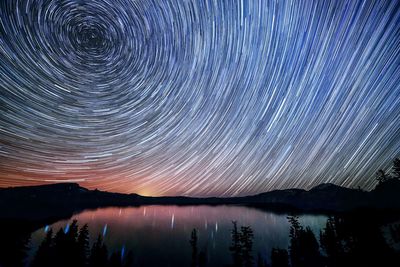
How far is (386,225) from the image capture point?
277ft

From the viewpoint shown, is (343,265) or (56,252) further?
(56,252)

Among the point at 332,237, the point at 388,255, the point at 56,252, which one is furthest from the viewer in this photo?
the point at 332,237

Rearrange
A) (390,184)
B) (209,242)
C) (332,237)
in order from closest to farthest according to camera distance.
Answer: (332,237) → (209,242) → (390,184)

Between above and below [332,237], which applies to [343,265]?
below

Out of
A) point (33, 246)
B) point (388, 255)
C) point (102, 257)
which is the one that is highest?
point (388, 255)

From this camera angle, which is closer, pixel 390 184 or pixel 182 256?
pixel 182 256

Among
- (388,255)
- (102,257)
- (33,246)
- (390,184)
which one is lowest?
(33,246)

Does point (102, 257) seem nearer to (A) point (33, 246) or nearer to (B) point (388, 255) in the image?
(B) point (388, 255)

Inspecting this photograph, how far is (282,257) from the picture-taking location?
45.6m

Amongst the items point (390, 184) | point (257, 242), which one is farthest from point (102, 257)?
point (390, 184)

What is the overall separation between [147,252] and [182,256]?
51.9 ft

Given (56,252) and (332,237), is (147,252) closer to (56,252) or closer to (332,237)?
(56,252)

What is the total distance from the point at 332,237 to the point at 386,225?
194ft

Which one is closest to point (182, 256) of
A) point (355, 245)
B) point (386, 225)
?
point (355, 245)
